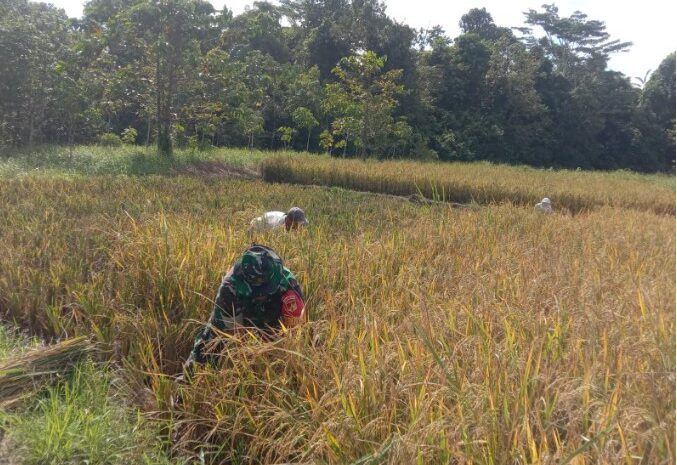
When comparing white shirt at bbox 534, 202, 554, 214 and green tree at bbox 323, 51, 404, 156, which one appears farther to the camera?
green tree at bbox 323, 51, 404, 156

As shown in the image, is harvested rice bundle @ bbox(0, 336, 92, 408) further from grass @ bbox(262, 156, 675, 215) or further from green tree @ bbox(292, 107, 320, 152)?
green tree @ bbox(292, 107, 320, 152)

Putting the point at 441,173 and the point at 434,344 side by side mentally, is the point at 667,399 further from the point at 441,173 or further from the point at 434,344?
the point at 441,173

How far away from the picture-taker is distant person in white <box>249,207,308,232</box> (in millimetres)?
4949

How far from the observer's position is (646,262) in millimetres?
2938

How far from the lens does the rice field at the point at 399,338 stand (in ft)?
5.27

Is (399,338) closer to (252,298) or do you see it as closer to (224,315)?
(252,298)

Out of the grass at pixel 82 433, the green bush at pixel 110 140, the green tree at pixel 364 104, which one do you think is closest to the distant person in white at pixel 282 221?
the grass at pixel 82 433

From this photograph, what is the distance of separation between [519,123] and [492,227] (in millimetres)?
22311

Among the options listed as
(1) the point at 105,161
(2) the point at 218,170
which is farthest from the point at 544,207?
(1) the point at 105,161

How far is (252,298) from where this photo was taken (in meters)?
2.71

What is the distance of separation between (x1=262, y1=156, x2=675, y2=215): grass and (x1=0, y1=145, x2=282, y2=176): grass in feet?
6.82

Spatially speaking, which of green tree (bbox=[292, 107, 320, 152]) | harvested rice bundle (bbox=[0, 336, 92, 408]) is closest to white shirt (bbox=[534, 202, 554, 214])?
harvested rice bundle (bbox=[0, 336, 92, 408])

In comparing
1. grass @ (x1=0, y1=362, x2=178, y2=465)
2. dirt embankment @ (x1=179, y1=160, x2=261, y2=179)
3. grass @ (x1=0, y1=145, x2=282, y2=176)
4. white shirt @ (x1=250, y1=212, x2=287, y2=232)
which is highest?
white shirt @ (x1=250, y1=212, x2=287, y2=232)

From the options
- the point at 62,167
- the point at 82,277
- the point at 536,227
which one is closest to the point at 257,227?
the point at 82,277
